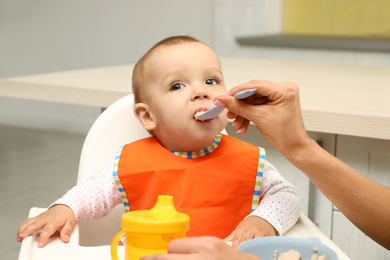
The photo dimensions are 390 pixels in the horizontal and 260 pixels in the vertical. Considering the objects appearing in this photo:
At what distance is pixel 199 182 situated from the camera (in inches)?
41.8

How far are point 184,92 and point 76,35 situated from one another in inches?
166

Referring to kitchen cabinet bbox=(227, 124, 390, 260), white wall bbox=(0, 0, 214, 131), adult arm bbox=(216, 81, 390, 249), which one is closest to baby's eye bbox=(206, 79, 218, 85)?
adult arm bbox=(216, 81, 390, 249)

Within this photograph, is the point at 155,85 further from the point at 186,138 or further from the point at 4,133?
the point at 4,133

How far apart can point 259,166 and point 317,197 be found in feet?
1.42

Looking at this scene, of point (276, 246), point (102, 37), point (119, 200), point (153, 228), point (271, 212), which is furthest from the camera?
point (102, 37)

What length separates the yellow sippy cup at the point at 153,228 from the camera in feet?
2.01

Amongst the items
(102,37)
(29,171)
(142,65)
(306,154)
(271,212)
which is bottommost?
(29,171)

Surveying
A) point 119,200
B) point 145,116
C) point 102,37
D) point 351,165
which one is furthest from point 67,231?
point 102,37

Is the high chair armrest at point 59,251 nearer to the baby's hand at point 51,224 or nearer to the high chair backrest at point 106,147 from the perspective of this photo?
the baby's hand at point 51,224

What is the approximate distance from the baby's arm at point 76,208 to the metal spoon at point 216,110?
0.73 ft

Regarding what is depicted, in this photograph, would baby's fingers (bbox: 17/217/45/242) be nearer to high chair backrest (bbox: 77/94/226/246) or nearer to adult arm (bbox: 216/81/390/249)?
high chair backrest (bbox: 77/94/226/246)

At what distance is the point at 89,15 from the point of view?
4.99 m

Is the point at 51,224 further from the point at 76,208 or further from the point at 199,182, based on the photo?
the point at 199,182

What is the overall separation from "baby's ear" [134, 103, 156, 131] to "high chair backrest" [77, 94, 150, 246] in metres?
0.12
